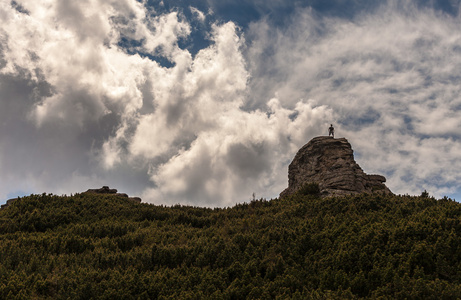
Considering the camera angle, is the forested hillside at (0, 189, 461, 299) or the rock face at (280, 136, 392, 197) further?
the rock face at (280, 136, 392, 197)

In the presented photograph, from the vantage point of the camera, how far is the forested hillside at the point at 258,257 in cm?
968

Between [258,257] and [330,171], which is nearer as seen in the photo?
[258,257]

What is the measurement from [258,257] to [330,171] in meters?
19.1

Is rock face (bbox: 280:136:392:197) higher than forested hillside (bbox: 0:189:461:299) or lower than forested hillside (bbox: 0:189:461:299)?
higher

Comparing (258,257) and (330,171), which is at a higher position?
(330,171)

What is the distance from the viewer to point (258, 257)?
40.0 feet

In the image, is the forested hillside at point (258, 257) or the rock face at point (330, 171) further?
the rock face at point (330, 171)

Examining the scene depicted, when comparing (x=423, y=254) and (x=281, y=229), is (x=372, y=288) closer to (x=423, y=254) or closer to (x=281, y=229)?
(x=423, y=254)

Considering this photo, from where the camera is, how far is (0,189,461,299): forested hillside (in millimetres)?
9680

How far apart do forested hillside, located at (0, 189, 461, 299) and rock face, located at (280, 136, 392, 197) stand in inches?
309

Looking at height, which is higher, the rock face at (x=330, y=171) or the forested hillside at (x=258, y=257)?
the rock face at (x=330, y=171)

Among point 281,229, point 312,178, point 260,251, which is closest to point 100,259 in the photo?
point 260,251

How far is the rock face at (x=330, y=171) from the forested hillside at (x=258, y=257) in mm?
7859

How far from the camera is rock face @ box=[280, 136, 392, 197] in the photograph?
26578 mm
